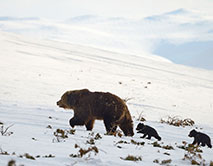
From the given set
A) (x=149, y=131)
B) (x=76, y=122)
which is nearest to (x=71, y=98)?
(x=76, y=122)

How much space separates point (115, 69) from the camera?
2295 cm

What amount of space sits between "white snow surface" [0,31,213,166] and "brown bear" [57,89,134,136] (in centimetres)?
26

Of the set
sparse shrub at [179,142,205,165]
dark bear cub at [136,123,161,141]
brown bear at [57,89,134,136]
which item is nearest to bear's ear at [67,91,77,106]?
brown bear at [57,89,134,136]

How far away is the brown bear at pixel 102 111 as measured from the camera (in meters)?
6.13

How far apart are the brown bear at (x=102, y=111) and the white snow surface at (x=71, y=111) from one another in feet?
0.87

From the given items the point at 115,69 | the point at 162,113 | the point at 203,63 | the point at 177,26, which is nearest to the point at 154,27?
the point at 177,26

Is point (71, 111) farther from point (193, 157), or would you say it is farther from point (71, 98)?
point (193, 157)

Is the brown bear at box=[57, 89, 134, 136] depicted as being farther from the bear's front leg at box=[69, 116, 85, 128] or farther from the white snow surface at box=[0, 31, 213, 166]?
the white snow surface at box=[0, 31, 213, 166]

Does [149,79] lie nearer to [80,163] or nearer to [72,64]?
[72,64]

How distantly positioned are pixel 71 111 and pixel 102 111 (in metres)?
3.62

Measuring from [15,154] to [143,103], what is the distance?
10.3 metres

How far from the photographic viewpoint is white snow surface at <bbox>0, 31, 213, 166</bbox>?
4.19 m

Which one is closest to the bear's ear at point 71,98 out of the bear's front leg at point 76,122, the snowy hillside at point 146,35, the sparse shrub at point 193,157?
the bear's front leg at point 76,122

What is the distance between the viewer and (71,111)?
9.65m
